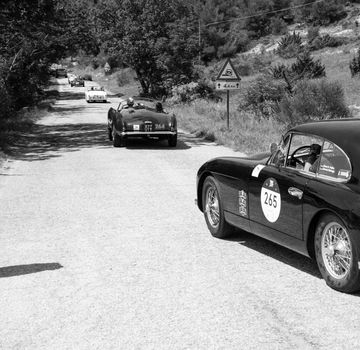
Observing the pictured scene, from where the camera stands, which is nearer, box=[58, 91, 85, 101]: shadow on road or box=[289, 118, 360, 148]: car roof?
box=[289, 118, 360, 148]: car roof

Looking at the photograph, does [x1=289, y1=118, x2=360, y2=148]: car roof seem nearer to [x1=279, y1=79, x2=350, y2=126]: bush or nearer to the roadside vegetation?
the roadside vegetation

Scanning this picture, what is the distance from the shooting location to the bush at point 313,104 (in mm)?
21500

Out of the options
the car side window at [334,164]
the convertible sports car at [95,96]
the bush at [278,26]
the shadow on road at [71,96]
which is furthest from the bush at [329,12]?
the car side window at [334,164]

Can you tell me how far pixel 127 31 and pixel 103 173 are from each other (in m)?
39.1

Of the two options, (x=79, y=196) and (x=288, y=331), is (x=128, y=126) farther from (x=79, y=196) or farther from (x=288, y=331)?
(x=288, y=331)

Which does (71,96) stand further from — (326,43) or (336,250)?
(336,250)

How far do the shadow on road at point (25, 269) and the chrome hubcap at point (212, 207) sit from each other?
1984 mm

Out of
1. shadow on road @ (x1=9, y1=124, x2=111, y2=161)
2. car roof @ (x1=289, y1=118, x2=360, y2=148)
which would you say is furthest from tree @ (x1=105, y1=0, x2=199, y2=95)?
car roof @ (x1=289, y1=118, x2=360, y2=148)

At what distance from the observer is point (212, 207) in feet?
23.9

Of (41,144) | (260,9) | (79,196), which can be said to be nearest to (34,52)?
(41,144)

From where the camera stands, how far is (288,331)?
427 centimetres

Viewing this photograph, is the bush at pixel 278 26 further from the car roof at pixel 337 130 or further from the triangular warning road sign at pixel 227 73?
the car roof at pixel 337 130

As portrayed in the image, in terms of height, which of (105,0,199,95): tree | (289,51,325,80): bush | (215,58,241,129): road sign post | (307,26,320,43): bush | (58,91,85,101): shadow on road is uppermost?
(307,26,320,43): bush

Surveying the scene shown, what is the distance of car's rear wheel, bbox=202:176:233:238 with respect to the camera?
698 centimetres
